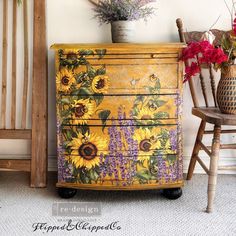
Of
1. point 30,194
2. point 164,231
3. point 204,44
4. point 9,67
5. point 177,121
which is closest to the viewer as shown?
point 164,231

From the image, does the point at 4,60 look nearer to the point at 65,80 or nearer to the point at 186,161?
the point at 65,80

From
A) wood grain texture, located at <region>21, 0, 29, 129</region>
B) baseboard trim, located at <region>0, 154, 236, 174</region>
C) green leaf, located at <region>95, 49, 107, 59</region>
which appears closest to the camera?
green leaf, located at <region>95, 49, 107, 59</region>

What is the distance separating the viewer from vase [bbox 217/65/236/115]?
1.84 meters

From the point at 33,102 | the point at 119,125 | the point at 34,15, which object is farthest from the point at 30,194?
the point at 34,15

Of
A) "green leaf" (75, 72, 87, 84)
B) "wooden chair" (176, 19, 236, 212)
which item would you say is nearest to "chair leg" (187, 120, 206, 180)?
"wooden chair" (176, 19, 236, 212)

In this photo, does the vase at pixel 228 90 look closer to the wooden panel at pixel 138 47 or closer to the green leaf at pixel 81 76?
the wooden panel at pixel 138 47

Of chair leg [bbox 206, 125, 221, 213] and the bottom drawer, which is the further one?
the bottom drawer

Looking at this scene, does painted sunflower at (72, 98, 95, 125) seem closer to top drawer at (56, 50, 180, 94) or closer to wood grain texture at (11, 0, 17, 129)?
top drawer at (56, 50, 180, 94)

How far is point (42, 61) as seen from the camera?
2207 mm

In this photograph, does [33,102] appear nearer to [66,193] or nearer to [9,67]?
[9,67]

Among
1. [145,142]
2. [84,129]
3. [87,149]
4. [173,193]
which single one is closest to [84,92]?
[84,129]

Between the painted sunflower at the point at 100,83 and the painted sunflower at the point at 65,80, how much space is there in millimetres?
113

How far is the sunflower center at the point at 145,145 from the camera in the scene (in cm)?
192

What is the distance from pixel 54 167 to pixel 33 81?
2.09ft
